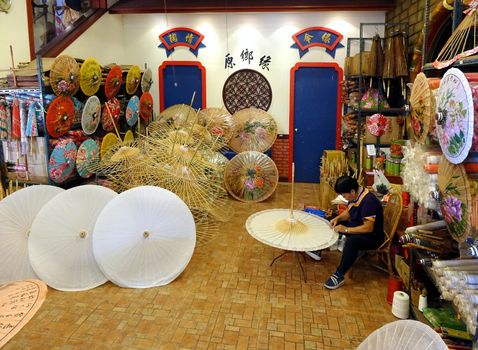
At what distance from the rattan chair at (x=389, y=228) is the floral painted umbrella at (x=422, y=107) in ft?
3.77

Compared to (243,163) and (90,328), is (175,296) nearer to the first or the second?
(90,328)

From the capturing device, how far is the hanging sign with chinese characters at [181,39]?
21.4 feet

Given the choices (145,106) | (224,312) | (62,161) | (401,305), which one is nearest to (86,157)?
(62,161)

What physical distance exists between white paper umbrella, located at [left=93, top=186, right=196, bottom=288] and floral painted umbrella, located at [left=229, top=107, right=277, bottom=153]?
2930 millimetres

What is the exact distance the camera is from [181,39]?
6.58 m

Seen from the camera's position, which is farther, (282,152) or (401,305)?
(282,152)

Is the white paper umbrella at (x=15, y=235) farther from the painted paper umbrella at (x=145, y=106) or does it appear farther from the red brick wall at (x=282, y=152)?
the red brick wall at (x=282, y=152)

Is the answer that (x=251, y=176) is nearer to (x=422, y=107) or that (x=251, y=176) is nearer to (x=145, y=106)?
(x=145, y=106)

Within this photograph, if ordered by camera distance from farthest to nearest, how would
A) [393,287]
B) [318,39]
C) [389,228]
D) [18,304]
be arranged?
[318,39] → [389,228] → [393,287] → [18,304]

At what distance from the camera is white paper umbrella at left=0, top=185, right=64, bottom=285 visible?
309 cm

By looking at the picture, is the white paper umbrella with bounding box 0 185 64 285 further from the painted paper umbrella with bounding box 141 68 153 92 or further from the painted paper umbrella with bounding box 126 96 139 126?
the painted paper umbrella with bounding box 141 68 153 92

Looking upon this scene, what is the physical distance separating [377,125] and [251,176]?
5.82ft

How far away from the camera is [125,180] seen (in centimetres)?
412

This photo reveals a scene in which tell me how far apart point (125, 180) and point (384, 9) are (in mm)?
4618
